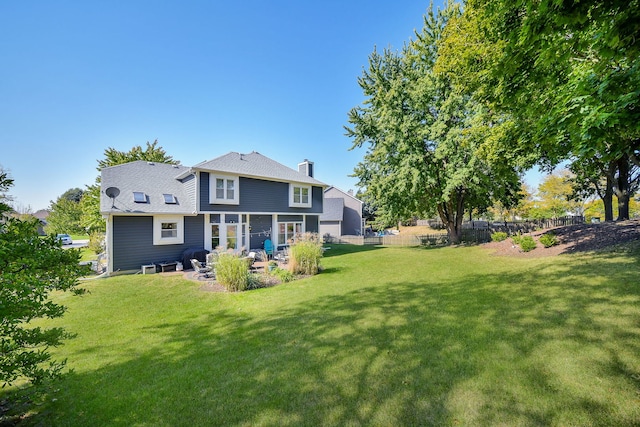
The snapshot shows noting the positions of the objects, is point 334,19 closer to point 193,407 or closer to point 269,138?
point 269,138

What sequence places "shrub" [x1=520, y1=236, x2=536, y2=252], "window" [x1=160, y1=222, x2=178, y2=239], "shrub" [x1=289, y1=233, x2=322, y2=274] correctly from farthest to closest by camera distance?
"window" [x1=160, y1=222, x2=178, y2=239] < "shrub" [x1=520, y1=236, x2=536, y2=252] < "shrub" [x1=289, y1=233, x2=322, y2=274]

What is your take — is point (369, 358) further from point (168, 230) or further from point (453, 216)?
point (453, 216)

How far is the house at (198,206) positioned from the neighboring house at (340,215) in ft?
37.6

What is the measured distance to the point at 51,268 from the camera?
287 centimetres

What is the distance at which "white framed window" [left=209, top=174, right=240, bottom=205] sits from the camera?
Result: 14898mm

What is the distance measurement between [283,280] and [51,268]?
7.52 m

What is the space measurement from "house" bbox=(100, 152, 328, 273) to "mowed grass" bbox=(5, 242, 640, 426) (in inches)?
230

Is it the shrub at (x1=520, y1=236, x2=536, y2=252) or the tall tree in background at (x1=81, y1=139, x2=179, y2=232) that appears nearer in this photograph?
the shrub at (x1=520, y1=236, x2=536, y2=252)

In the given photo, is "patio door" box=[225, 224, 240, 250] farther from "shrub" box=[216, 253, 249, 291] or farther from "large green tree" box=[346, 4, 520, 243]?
"large green tree" box=[346, 4, 520, 243]

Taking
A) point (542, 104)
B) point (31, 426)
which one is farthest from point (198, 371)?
point (542, 104)

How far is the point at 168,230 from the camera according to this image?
1377cm

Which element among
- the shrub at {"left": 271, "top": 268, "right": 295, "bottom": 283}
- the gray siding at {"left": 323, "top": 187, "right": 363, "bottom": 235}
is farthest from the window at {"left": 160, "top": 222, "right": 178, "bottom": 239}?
the gray siding at {"left": 323, "top": 187, "right": 363, "bottom": 235}

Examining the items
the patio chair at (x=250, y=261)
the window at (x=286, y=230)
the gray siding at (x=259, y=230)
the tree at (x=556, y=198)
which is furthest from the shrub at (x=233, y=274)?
the tree at (x=556, y=198)

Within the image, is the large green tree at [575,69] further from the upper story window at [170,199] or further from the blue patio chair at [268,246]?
the upper story window at [170,199]
